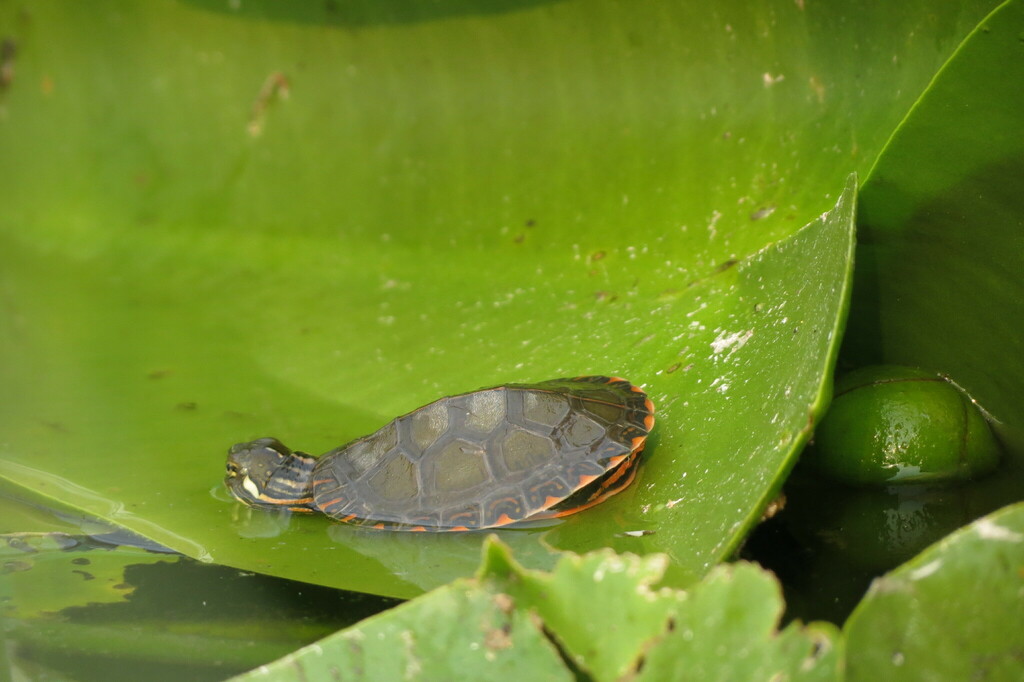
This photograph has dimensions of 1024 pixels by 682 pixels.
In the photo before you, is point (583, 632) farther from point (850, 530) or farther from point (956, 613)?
point (850, 530)

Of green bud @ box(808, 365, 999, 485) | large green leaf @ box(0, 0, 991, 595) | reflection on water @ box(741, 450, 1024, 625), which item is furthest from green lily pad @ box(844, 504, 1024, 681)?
green bud @ box(808, 365, 999, 485)

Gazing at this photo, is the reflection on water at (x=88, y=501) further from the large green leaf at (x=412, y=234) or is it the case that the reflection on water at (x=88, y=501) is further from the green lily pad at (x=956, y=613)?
the green lily pad at (x=956, y=613)

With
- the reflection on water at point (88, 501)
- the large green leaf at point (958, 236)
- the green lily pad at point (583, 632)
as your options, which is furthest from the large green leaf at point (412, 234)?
the green lily pad at point (583, 632)

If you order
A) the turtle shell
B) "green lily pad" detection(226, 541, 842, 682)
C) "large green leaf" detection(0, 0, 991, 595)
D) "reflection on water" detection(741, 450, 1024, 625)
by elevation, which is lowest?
"reflection on water" detection(741, 450, 1024, 625)

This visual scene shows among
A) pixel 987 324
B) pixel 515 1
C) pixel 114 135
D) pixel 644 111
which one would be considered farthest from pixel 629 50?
pixel 114 135

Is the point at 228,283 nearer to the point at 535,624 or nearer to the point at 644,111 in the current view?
the point at 644,111

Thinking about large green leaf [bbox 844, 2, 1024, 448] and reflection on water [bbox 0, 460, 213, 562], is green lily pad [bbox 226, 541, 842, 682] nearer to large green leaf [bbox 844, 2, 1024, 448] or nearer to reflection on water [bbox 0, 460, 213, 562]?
reflection on water [bbox 0, 460, 213, 562]
